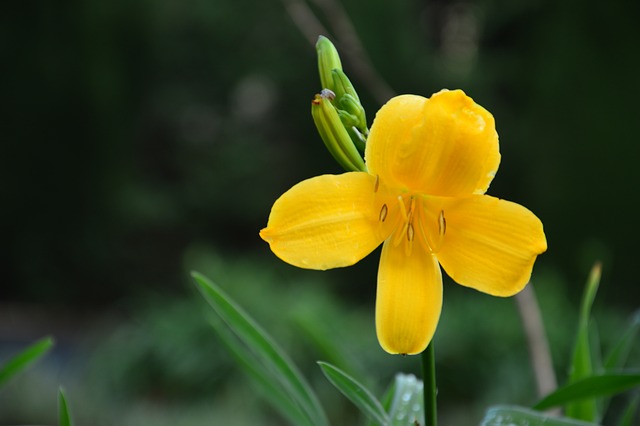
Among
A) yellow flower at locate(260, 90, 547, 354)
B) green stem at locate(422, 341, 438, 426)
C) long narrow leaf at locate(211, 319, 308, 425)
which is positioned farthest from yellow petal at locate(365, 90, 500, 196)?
long narrow leaf at locate(211, 319, 308, 425)

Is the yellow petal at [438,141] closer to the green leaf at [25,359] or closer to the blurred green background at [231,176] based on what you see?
the green leaf at [25,359]

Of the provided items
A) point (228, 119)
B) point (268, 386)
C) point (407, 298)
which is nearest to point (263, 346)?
point (268, 386)

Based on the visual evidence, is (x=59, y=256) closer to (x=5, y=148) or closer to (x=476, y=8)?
(x=5, y=148)

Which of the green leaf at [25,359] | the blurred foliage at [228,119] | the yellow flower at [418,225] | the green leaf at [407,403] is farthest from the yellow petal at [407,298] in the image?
the blurred foliage at [228,119]

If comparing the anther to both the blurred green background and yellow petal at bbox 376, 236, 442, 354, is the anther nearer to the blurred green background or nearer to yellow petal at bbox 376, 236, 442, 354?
yellow petal at bbox 376, 236, 442, 354

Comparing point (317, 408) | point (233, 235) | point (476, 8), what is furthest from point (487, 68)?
point (317, 408)
